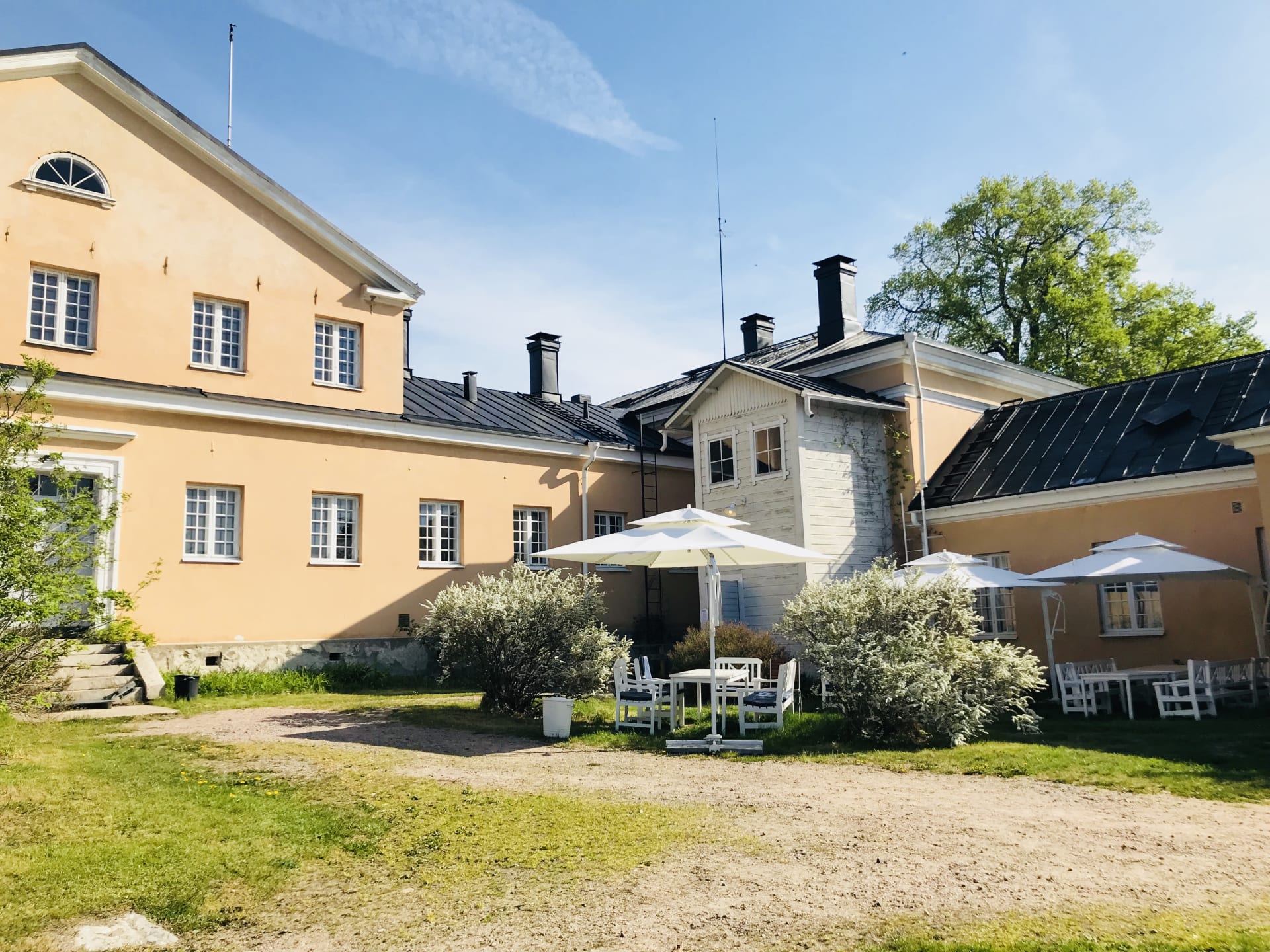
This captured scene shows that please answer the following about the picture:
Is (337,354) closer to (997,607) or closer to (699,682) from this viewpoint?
(699,682)

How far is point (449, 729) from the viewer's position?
11805 millimetres

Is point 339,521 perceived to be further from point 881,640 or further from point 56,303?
point 881,640

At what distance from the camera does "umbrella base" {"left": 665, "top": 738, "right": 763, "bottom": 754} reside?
10.5m

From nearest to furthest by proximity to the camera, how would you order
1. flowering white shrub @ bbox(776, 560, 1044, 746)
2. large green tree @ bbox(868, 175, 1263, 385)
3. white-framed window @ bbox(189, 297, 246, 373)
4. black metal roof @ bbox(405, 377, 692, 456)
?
flowering white shrub @ bbox(776, 560, 1044, 746), white-framed window @ bbox(189, 297, 246, 373), black metal roof @ bbox(405, 377, 692, 456), large green tree @ bbox(868, 175, 1263, 385)

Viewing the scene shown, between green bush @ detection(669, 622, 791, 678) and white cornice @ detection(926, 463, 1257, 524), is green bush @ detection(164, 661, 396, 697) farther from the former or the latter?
white cornice @ detection(926, 463, 1257, 524)

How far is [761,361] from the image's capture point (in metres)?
25.3

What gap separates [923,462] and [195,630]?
1390 centimetres

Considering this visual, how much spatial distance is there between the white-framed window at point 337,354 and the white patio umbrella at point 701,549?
8.83m

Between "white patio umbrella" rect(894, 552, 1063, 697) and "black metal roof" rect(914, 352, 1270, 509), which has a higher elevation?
"black metal roof" rect(914, 352, 1270, 509)

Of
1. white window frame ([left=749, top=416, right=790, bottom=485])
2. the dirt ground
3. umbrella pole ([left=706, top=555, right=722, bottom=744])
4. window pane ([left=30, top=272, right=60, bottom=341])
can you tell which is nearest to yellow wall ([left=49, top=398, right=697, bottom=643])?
window pane ([left=30, top=272, right=60, bottom=341])

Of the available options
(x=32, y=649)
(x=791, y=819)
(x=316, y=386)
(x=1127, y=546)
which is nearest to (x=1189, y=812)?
(x=791, y=819)

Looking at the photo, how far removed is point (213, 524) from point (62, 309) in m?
4.26

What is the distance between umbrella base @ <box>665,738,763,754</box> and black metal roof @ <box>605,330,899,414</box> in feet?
37.7

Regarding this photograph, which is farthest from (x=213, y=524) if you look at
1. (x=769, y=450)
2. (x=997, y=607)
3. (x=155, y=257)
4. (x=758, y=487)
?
(x=997, y=607)
